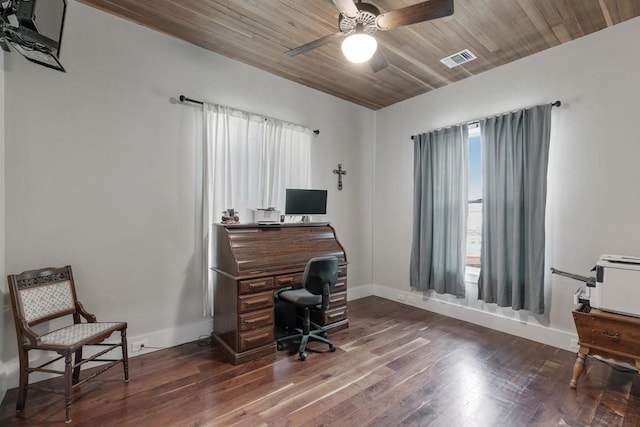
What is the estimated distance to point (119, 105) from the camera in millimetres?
2611

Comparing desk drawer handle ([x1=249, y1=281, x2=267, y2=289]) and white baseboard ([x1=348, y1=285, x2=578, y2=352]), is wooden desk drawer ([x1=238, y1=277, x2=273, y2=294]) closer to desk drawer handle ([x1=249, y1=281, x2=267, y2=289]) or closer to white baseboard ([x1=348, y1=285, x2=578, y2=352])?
desk drawer handle ([x1=249, y1=281, x2=267, y2=289])

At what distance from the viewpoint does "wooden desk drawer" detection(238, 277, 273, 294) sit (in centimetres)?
259

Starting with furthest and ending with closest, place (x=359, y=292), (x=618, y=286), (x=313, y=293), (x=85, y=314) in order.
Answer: (x=359, y=292) < (x=313, y=293) < (x=85, y=314) < (x=618, y=286)

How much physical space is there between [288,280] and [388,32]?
2508 mm

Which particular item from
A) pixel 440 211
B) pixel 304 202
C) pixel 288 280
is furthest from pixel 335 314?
pixel 440 211

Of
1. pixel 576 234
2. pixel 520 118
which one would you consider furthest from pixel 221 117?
pixel 576 234

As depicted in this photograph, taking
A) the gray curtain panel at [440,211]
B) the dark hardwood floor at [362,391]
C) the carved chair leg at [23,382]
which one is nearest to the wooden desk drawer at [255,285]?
the dark hardwood floor at [362,391]

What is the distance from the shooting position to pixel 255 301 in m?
2.66

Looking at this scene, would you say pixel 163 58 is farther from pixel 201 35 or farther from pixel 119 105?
pixel 119 105

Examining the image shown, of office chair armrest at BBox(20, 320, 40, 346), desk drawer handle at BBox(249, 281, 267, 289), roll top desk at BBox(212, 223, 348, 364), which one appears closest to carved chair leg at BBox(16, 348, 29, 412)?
office chair armrest at BBox(20, 320, 40, 346)

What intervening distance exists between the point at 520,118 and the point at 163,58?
3697 millimetres

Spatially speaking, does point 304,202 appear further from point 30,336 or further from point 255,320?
point 30,336

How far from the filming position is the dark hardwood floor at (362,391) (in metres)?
1.88

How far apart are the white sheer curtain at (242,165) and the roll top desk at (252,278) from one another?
12.2 inches
